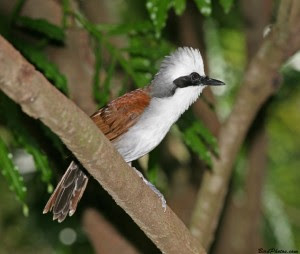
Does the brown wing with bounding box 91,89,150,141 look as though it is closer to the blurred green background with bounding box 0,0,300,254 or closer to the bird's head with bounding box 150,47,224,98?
the bird's head with bounding box 150,47,224,98

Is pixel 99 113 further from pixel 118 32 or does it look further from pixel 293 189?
pixel 293 189

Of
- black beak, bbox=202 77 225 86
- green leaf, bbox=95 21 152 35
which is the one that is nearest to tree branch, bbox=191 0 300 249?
green leaf, bbox=95 21 152 35

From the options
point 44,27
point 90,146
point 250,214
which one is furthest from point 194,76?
point 250,214

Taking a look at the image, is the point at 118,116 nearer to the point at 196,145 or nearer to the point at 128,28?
the point at 196,145

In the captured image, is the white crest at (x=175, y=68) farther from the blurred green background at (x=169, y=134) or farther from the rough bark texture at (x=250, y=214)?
the rough bark texture at (x=250, y=214)

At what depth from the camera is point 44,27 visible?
4.30m

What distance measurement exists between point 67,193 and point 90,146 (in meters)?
1.05

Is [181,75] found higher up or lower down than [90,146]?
lower down

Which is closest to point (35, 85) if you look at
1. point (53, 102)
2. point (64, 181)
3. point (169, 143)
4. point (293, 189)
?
point (53, 102)

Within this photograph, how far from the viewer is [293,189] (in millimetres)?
6297

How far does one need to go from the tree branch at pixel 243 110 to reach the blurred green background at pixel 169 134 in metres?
0.16

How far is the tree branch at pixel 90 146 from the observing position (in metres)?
2.28

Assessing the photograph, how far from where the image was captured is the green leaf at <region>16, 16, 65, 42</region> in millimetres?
4309

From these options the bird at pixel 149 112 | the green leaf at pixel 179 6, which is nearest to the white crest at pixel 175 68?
the bird at pixel 149 112
